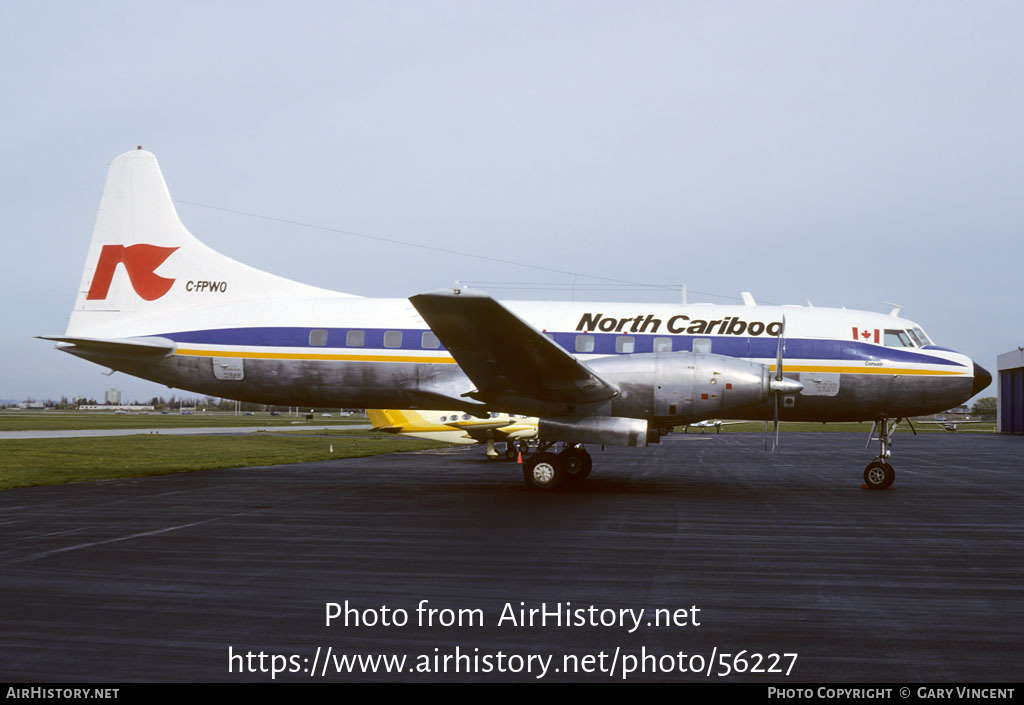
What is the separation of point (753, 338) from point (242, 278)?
12116 mm

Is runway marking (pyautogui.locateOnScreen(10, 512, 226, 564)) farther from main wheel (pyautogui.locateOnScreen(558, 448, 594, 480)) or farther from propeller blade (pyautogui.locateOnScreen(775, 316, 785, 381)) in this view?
propeller blade (pyautogui.locateOnScreen(775, 316, 785, 381))

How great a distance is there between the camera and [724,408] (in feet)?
52.5

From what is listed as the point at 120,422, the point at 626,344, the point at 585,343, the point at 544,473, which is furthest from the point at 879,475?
the point at 120,422

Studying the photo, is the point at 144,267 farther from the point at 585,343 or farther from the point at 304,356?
the point at 585,343

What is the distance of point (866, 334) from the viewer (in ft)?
60.8

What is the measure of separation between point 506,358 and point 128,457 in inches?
777

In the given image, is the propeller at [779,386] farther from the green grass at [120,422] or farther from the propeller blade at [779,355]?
the green grass at [120,422]

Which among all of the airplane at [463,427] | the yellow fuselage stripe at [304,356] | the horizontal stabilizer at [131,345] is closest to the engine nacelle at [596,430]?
the yellow fuselage stripe at [304,356]

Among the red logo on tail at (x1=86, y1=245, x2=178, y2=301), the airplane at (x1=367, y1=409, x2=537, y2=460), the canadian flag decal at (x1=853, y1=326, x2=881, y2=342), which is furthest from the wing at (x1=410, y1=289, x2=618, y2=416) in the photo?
the airplane at (x1=367, y1=409, x2=537, y2=460)

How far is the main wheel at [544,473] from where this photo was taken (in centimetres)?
1670

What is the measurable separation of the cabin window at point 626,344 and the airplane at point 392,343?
0.02m

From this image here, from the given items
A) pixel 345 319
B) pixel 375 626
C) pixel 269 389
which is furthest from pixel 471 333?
pixel 375 626

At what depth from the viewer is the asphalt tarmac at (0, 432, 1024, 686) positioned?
5387 millimetres

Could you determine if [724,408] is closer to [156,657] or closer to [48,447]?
[156,657]
